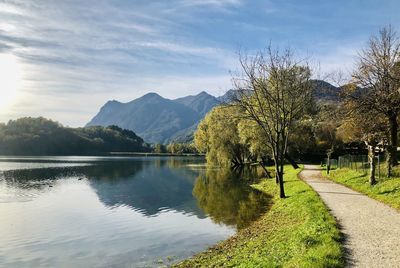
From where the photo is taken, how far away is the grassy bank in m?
26.7

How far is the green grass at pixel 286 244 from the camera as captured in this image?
14.7m

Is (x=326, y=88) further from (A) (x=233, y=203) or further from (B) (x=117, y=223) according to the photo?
(B) (x=117, y=223)

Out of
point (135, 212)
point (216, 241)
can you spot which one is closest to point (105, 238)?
point (216, 241)

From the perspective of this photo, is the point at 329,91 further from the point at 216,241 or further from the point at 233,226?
the point at 216,241

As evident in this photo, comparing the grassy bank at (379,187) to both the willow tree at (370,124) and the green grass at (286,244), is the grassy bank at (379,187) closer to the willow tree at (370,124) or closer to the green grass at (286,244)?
the willow tree at (370,124)

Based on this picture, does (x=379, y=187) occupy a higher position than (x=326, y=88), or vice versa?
(x=326, y=88)

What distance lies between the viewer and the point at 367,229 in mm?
18969

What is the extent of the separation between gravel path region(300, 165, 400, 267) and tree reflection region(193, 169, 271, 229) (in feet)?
21.3

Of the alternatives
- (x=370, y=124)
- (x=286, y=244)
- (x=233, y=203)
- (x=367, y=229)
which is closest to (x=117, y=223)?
(x=233, y=203)

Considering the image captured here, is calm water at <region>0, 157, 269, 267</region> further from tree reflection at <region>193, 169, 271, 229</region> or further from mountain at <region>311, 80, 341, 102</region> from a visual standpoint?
mountain at <region>311, 80, 341, 102</region>

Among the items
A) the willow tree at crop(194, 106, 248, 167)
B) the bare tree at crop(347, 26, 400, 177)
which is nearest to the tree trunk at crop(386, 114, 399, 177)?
the bare tree at crop(347, 26, 400, 177)

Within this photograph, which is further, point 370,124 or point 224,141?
point 224,141

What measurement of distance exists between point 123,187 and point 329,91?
34.4 meters

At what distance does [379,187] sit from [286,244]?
16.5 m
